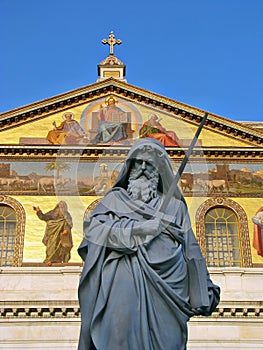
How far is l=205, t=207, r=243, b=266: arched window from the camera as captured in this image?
16781 mm

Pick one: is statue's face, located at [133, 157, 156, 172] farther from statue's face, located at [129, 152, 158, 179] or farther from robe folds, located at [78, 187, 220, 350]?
robe folds, located at [78, 187, 220, 350]

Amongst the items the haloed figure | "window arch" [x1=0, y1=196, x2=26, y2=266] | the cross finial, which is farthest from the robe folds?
the cross finial

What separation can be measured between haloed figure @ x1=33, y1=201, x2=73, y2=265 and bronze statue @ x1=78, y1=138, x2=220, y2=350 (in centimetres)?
1242

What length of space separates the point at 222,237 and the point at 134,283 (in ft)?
47.3

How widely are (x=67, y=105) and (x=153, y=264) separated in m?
16.3

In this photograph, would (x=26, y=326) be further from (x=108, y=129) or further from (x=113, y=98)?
(x=113, y=98)

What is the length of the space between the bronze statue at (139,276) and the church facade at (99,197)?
10255 millimetres

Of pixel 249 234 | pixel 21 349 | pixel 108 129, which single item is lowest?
pixel 21 349

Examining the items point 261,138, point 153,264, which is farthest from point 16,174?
point 153,264

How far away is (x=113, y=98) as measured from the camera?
63.9ft

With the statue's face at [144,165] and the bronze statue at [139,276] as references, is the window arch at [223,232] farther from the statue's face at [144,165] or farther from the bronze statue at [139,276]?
the bronze statue at [139,276]

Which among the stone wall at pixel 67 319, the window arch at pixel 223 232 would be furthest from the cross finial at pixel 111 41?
the stone wall at pixel 67 319

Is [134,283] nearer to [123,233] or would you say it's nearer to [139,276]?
[139,276]

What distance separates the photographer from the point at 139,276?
2936 mm
